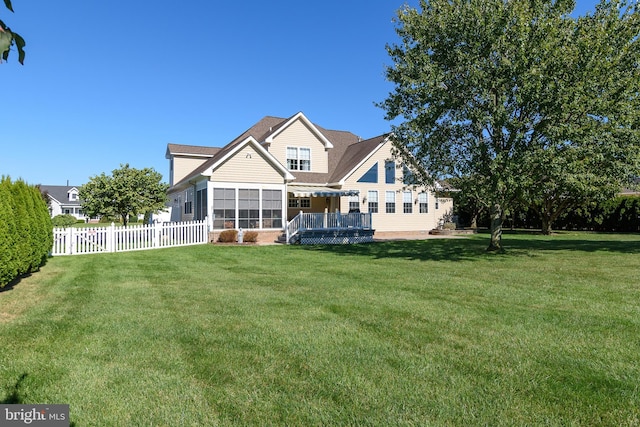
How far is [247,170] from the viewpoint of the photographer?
21.4 m

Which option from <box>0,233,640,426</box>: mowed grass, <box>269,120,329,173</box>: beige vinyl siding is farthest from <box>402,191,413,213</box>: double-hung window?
<box>0,233,640,426</box>: mowed grass

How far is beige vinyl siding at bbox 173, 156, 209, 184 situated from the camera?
2811 centimetres

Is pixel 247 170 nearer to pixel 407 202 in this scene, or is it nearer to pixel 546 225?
pixel 407 202

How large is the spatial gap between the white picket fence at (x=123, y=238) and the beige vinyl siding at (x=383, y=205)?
10.1 meters

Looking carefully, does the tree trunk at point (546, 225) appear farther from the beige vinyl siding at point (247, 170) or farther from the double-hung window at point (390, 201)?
the beige vinyl siding at point (247, 170)

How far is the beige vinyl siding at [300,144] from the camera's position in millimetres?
25453

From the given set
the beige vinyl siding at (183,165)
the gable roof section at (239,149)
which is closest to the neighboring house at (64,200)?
the beige vinyl siding at (183,165)

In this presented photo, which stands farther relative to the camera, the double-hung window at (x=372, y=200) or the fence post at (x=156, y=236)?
the double-hung window at (x=372, y=200)

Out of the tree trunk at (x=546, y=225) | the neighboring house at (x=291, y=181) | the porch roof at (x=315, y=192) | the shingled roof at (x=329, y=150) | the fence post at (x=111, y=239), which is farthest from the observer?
the tree trunk at (x=546, y=225)

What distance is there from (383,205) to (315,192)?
19.5 ft

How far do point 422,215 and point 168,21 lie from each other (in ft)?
64.8

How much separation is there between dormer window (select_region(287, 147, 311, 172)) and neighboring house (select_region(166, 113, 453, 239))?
0.21ft

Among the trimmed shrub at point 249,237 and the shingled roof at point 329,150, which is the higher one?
the shingled roof at point 329,150

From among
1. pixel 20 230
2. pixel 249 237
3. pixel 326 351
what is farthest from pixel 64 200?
pixel 326 351
